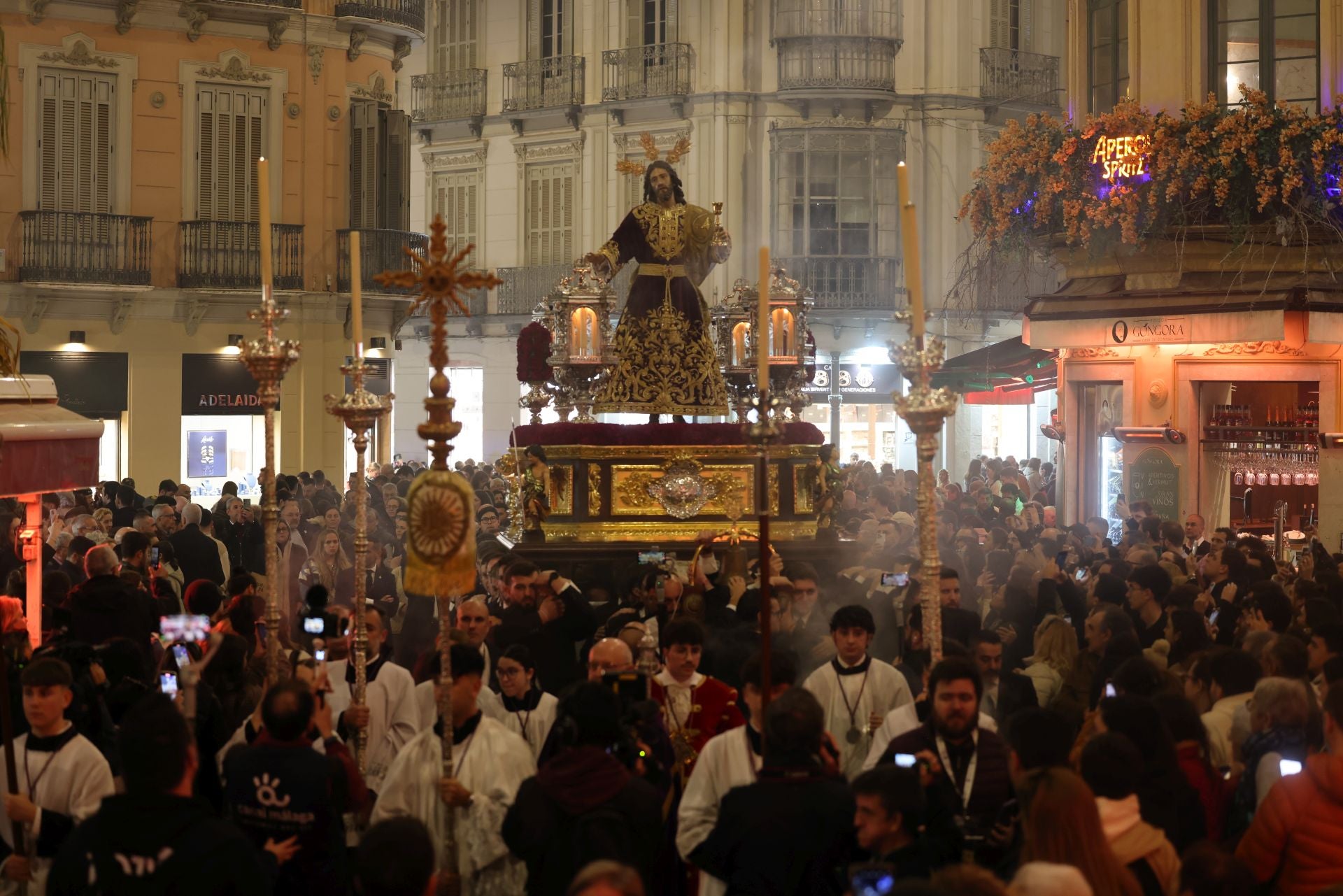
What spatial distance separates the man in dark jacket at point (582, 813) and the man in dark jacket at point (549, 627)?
364cm

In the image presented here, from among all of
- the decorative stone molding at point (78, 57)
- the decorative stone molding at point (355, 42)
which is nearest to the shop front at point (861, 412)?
the decorative stone molding at point (355, 42)

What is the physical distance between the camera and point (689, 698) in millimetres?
7895

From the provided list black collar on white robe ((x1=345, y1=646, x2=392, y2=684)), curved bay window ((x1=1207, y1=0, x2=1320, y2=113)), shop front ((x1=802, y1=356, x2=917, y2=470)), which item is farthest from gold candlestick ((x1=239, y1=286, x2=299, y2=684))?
shop front ((x1=802, y1=356, x2=917, y2=470))

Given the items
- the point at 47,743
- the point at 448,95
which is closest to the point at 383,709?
the point at 47,743

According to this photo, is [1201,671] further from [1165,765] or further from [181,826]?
[181,826]

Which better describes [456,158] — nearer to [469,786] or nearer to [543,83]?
[543,83]

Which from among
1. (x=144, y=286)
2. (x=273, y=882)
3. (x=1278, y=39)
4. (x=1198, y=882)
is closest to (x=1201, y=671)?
(x=1198, y=882)

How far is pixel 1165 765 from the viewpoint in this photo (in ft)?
19.0

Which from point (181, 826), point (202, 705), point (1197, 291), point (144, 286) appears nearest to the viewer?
point (181, 826)

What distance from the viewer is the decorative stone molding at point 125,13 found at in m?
24.9

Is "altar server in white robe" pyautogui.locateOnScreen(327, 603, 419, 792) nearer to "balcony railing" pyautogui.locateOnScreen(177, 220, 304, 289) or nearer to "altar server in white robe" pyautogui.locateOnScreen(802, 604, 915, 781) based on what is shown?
"altar server in white robe" pyautogui.locateOnScreen(802, 604, 915, 781)

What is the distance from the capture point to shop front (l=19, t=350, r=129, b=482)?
2497 centimetres

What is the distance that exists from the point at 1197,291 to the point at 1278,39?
102 inches

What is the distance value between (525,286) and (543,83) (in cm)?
377
